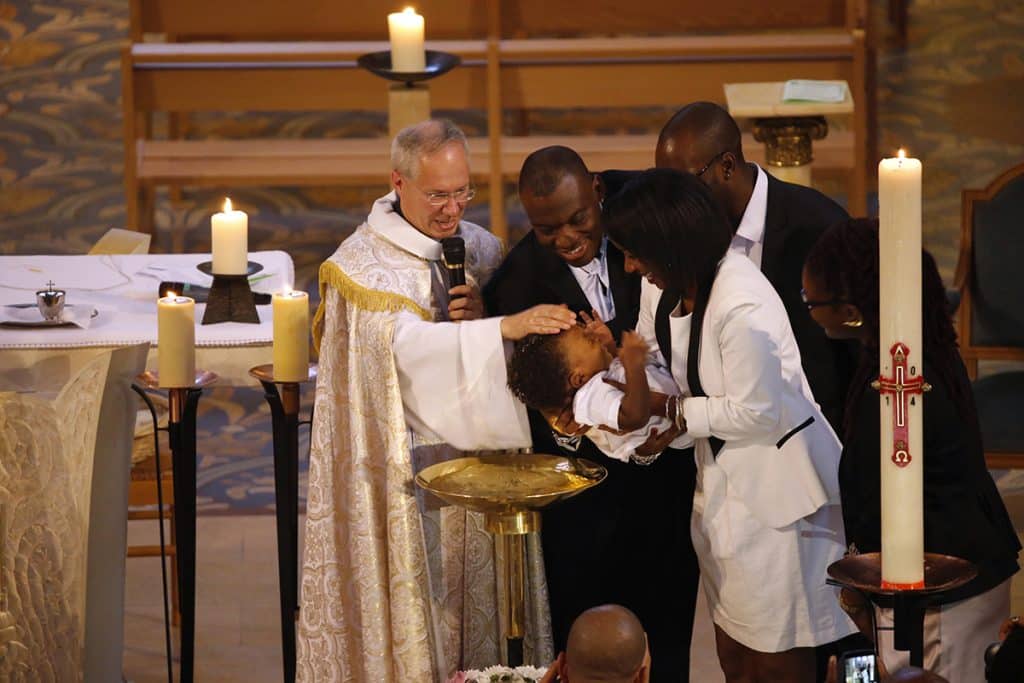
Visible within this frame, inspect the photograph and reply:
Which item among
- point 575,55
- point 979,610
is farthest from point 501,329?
point 575,55

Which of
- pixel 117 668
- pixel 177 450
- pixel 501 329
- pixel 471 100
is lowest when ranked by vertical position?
pixel 117 668

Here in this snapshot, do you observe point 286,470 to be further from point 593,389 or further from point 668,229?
point 668,229

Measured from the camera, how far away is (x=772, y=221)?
3.29m

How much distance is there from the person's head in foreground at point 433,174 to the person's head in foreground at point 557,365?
1.28 feet

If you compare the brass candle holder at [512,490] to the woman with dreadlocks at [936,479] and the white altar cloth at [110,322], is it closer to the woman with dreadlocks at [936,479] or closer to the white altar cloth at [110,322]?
the woman with dreadlocks at [936,479]

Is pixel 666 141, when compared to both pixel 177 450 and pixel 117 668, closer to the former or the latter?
pixel 177 450

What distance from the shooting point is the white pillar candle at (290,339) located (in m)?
3.16

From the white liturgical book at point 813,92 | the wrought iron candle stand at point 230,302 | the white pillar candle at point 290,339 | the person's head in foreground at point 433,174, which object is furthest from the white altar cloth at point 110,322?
the white liturgical book at point 813,92

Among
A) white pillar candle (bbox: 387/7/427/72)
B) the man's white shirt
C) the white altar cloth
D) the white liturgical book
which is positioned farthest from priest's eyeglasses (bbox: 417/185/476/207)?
the white liturgical book

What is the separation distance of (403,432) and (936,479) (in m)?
1.15

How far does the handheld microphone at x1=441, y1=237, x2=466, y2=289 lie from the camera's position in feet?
10.1

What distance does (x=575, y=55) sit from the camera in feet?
24.4

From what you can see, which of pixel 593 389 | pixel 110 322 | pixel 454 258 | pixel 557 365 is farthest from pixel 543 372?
pixel 110 322

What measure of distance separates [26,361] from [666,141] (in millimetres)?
1555
